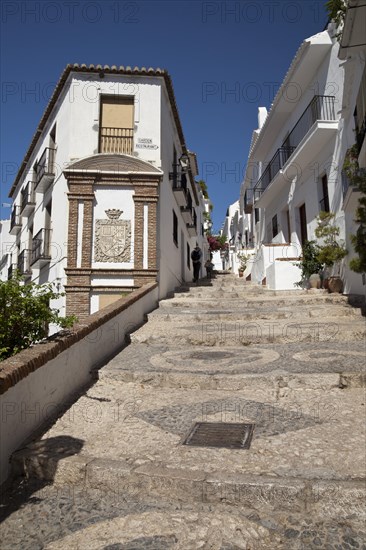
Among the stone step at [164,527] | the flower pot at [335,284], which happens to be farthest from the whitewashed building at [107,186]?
the stone step at [164,527]

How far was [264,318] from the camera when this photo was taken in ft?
25.9

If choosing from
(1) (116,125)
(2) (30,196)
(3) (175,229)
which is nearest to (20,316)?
(1) (116,125)

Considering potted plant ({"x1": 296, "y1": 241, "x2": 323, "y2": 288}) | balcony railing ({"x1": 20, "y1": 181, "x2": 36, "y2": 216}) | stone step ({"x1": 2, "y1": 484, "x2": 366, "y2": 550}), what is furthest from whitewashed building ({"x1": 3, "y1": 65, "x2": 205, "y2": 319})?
stone step ({"x1": 2, "y1": 484, "x2": 366, "y2": 550})

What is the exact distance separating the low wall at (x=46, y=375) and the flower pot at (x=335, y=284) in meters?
6.23

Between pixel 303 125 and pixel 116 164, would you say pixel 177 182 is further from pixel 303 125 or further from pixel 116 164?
pixel 303 125

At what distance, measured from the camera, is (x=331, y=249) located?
9.68m

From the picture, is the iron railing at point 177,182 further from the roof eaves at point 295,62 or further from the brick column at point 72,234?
the roof eaves at point 295,62

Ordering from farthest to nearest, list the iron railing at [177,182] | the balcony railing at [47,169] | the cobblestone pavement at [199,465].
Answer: the iron railing at [177,182] < the balcony railing at [47,169] < the cobblestone pavement at [199,465]

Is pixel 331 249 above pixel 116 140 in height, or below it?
below

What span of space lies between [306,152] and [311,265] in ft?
11.6

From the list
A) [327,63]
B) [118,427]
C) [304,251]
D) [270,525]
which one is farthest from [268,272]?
[270,525]

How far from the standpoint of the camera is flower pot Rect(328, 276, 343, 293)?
9.85m

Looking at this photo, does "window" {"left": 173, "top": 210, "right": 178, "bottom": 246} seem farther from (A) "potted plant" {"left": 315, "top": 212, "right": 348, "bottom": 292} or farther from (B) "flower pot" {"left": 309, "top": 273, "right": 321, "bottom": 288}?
(A) "potted plant" {"left": 315, "top": 212, "right": 348, "bottom": 292}

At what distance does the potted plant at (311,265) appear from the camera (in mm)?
10930
